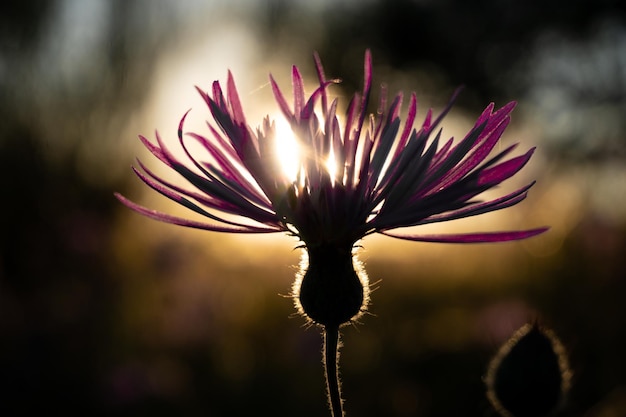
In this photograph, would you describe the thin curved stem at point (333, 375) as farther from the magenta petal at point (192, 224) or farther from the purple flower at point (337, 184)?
the magenta petal at point (192, 224)

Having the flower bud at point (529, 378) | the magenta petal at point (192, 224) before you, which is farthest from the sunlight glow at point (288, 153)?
the flower bud at point (529, 378)

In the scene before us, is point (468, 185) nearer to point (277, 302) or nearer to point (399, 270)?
point (277, 302)

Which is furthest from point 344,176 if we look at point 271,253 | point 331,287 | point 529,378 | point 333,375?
point 271,253

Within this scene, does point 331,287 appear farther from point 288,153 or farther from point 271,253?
point 271,253

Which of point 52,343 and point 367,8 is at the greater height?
point 367,8

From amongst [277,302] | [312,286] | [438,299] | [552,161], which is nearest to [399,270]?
[438,299]
